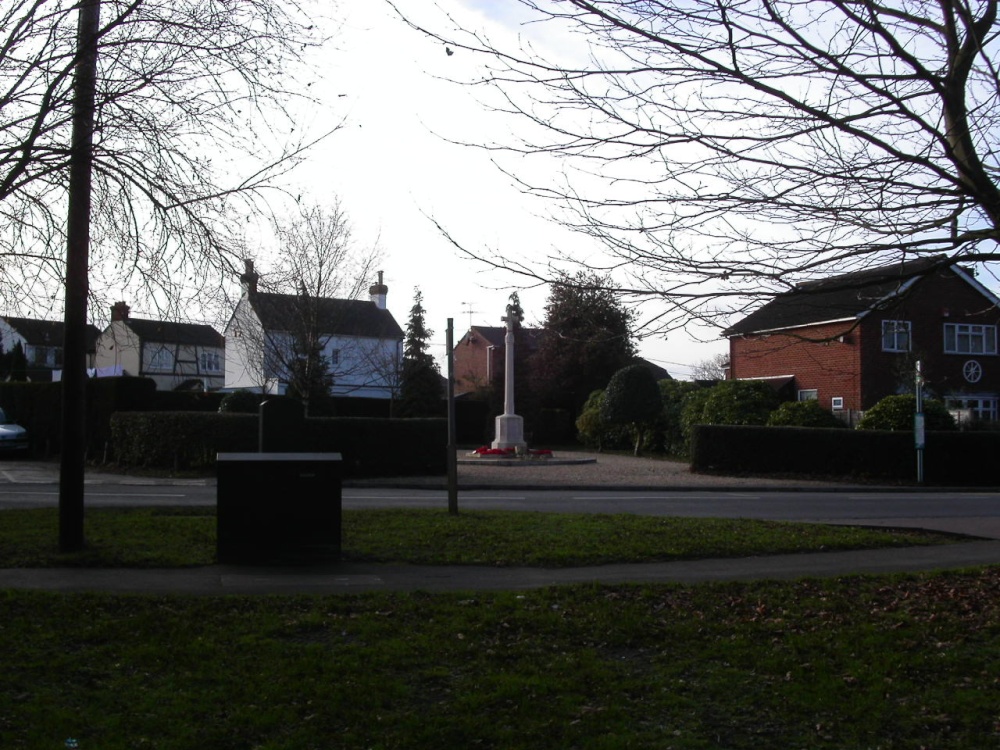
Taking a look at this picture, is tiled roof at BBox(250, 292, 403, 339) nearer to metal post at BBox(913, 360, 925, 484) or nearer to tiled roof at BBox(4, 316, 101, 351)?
tiled roof at BBox(4, 316, 101, 351)

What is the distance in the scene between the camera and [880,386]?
124ft

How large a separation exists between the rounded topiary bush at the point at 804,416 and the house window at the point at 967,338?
987cm

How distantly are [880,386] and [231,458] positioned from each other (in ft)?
108

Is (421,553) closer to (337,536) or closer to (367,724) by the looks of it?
(337,536)

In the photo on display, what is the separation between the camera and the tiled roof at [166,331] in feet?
31.7

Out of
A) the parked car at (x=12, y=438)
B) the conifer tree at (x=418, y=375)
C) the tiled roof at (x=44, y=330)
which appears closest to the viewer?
the tiled roof at (x=44, y=330)

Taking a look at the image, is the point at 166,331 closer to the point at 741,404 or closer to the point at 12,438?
the point at 12,438

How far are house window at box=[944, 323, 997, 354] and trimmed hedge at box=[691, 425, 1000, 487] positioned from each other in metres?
11.1

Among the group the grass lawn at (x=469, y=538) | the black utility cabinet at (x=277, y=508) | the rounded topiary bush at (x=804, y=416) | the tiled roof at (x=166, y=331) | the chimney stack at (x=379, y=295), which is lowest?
the grass lawn at (x=469, y=538)

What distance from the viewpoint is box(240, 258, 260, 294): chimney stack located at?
31.5 feet

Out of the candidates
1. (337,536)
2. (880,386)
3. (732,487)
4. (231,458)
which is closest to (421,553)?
(337,536)

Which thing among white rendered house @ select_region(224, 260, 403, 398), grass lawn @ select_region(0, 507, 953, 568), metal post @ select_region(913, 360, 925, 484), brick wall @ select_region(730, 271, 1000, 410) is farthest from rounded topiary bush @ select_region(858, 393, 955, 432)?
white rendered house @ select_region(224, 260, 403, 398)

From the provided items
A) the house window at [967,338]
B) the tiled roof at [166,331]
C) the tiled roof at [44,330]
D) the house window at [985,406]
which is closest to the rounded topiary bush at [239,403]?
the tiled roof at [44,330]

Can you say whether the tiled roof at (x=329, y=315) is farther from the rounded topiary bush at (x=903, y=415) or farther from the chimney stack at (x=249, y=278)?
the rounded topiary bush at (x=903, y=415)
